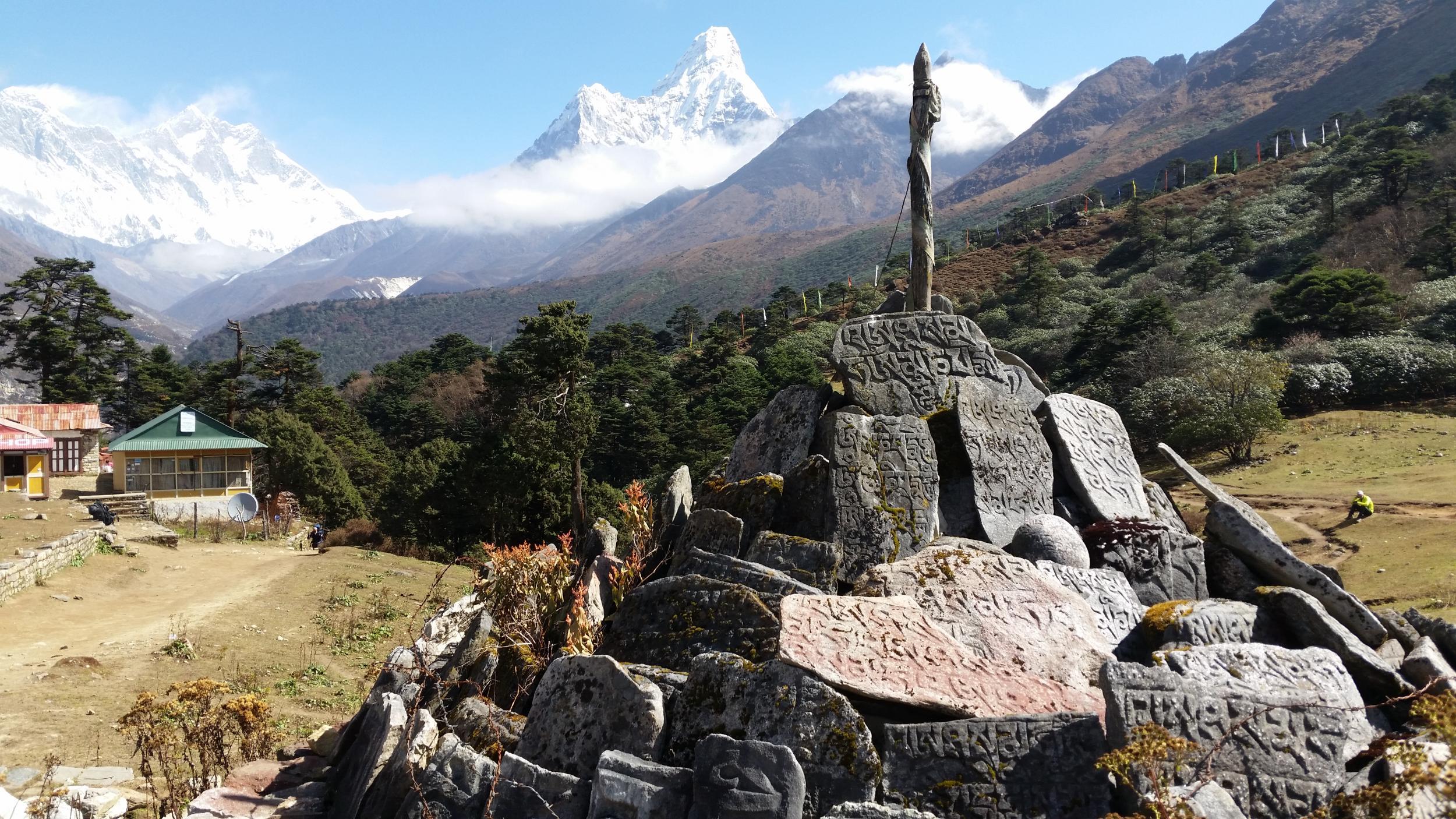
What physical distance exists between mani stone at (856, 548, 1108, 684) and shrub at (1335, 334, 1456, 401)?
27448mm

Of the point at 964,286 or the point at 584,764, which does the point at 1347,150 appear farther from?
the point at 584,764

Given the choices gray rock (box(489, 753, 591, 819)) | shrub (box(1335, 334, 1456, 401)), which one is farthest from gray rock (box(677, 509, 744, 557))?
shrub (box(1335, 334, 1456, 401))

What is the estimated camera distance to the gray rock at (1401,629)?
6.07 meters

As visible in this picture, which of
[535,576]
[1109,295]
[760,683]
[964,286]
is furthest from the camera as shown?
[964,286]

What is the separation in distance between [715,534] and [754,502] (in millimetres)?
451

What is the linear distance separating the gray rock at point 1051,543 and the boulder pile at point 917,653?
0.02 meters

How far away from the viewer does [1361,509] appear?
60.7 feet

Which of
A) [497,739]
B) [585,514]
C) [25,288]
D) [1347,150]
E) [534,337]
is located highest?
[1347,150]

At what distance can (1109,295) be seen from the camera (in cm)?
5138

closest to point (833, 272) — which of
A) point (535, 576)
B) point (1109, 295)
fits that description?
→ point (1109, 295)

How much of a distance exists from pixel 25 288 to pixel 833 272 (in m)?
104

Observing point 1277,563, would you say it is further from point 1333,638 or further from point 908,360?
point 908,360

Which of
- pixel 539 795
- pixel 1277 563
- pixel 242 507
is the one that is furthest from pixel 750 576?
pixel 242 507

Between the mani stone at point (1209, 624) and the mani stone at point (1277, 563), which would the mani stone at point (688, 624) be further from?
the mani stone at point (1277, 563)
